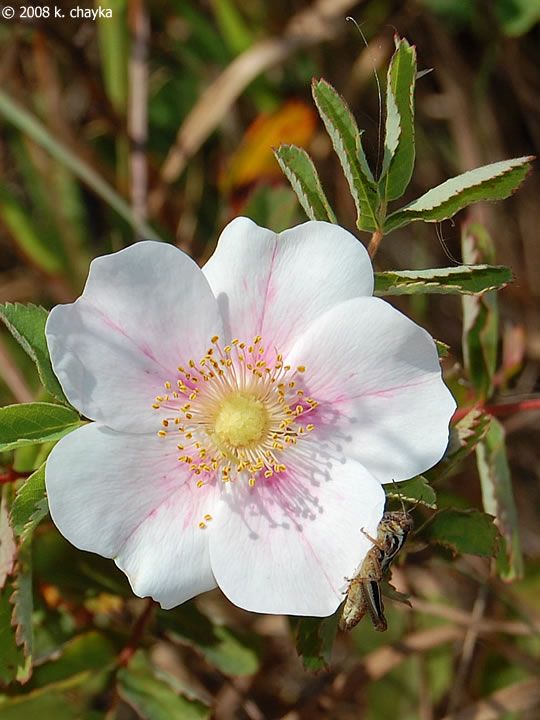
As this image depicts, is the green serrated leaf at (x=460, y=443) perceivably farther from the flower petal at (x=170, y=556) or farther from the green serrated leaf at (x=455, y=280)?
the flower petal at (x=170, y=556)

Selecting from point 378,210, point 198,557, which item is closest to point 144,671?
point 198,557

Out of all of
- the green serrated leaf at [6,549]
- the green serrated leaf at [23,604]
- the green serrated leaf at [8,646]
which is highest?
→ the green serrated leaf at [6,549]

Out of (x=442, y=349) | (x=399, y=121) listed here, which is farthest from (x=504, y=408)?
(x=399, y=121)

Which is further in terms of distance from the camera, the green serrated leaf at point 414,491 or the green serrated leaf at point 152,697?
the green serrated leaf at point 152,697

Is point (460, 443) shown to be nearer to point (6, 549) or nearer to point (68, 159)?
point (6, 549)

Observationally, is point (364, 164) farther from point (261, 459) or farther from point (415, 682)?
point (415, 682)

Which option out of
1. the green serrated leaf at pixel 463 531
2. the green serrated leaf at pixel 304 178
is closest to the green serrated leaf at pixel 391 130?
the green serrated leaf at pixel 304 178

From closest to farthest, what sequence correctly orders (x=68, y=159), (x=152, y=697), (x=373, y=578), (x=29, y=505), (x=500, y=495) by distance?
(x=373, y=578)
(x=29, y=505)
(x=500, y=495)
(x=152, y=697)
(x=68, y=159)
